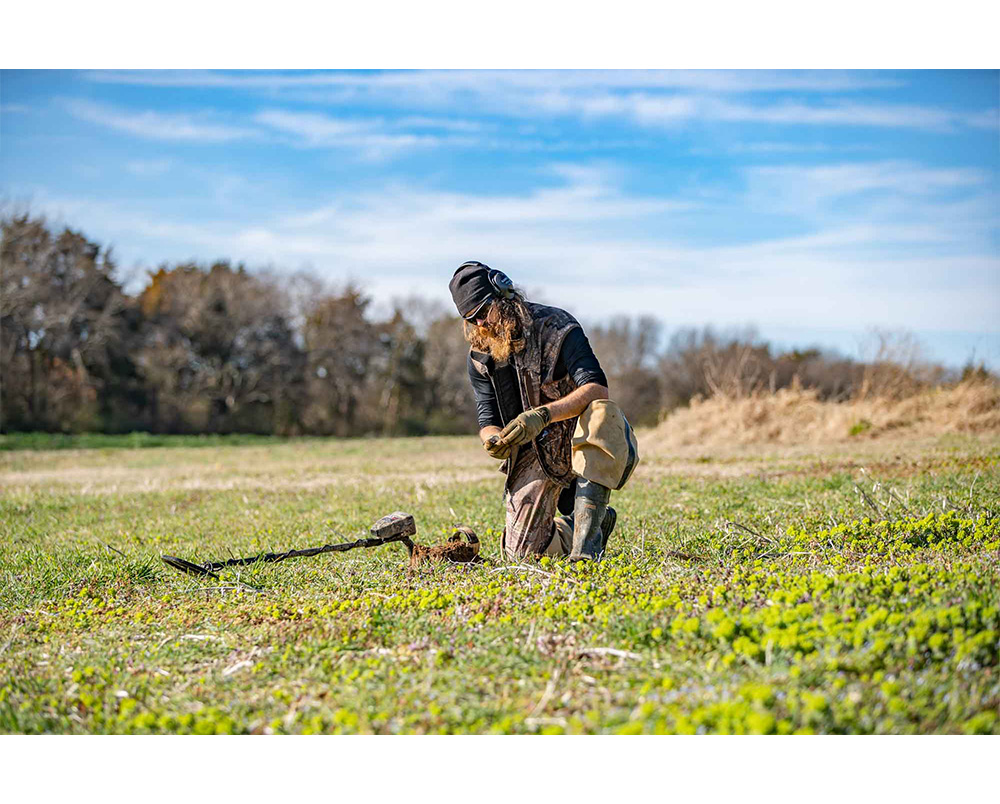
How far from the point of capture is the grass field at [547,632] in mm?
2781

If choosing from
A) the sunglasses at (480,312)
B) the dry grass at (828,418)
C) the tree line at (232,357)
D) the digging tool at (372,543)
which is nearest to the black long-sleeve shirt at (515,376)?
the sunglasses at (480,312)

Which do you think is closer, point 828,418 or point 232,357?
point 828,418

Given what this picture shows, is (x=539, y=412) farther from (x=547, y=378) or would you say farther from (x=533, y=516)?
(x=533, y=516)

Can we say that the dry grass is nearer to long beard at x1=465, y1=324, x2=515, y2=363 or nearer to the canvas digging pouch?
the canvas digging pouch

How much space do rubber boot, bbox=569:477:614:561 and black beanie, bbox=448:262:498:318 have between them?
1.21 meters

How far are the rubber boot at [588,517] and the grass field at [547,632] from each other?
0.26 m

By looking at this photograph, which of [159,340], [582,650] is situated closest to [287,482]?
[582,650]

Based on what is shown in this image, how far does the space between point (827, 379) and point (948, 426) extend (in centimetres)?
858

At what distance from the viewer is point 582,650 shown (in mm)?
3264

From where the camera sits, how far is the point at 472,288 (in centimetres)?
500

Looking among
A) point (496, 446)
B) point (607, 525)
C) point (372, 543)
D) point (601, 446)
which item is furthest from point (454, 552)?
point (601, 446)

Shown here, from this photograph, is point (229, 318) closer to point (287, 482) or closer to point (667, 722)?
point (287, 482)

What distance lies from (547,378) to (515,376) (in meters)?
0.21

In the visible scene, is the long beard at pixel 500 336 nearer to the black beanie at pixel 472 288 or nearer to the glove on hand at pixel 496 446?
the black beanie at pixel 472 288
